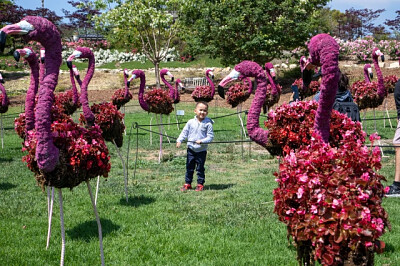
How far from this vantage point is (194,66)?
3544cm

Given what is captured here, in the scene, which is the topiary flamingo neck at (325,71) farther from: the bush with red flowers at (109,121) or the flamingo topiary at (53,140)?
the bush with red flowers at (109,121)

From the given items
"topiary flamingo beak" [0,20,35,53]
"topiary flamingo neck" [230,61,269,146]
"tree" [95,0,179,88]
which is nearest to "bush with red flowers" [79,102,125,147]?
"topiary flamingo neck" [230,61,269,146]

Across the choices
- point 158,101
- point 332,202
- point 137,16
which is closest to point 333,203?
point 332,202

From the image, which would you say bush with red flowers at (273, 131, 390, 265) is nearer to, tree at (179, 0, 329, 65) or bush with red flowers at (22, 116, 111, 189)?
bush with red flowers at (22, 116, 111, 189)

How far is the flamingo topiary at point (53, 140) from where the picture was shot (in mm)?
3348

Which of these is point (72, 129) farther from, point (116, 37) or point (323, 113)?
point (116, 37)

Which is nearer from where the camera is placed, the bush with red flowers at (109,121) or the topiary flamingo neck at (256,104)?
the topiary flamingo neck at (256,104)

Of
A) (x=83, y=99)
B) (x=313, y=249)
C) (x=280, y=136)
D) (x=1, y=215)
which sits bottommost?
(x=1, y=215)

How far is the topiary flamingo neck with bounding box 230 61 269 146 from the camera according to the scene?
4582 mm

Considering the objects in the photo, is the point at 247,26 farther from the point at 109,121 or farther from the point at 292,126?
the point at 292,126

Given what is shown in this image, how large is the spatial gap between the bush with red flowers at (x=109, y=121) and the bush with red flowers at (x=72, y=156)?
2426 millimetres

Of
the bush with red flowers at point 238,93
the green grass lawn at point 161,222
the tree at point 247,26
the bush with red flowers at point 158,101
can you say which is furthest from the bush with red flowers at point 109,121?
the tree at point 247,26

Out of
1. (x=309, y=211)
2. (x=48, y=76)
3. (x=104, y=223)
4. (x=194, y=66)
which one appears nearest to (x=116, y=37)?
(x=194, y=66)

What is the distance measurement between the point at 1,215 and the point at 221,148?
6818 millimetres
